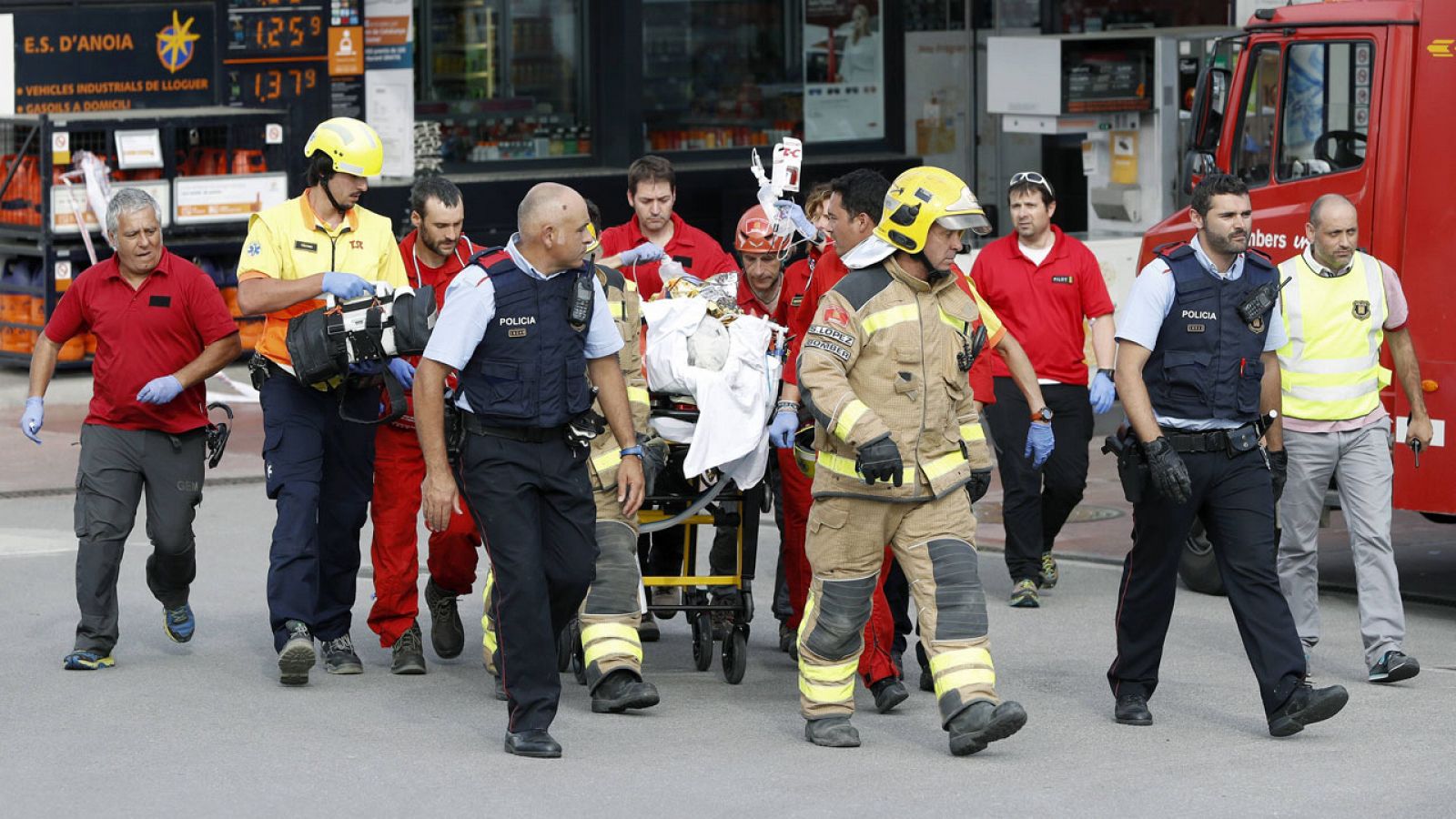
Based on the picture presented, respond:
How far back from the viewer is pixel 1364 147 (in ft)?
32.3

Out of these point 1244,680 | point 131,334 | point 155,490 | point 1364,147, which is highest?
point 1364,147

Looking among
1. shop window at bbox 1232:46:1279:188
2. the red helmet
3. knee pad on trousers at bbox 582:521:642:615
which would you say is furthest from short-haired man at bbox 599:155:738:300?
shop window at bbox 1232:46:1279:188

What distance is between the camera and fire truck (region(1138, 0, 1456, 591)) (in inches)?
378

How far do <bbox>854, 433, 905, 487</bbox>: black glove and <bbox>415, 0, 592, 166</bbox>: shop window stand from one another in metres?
11.8

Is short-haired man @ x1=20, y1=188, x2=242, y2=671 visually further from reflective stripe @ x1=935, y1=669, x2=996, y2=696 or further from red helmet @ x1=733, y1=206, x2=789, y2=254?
reflective stripe @ x1=935, y1=669, x2=996, y2=696

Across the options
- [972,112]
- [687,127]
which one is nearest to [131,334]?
[687,127]

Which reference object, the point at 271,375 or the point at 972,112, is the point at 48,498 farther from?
the point at 972,112

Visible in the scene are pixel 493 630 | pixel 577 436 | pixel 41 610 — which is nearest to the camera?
pixel 577 436

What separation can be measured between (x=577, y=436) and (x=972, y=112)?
45.1 feet

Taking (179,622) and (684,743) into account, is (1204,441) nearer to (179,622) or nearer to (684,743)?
(684,743)

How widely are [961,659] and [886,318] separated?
1.16m

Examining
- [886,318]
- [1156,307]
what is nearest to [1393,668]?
[1156,307]

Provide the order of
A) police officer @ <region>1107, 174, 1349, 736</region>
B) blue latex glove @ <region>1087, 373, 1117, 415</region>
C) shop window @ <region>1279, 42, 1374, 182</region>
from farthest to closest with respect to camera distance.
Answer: shop window @ <region>1279, 42, 1374, 182</region> → blue latex glove @ <region>1087, 373, 1117, 415</region> → police officer @ <region>1107, 174, 1349, 736</region>

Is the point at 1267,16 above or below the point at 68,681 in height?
above
